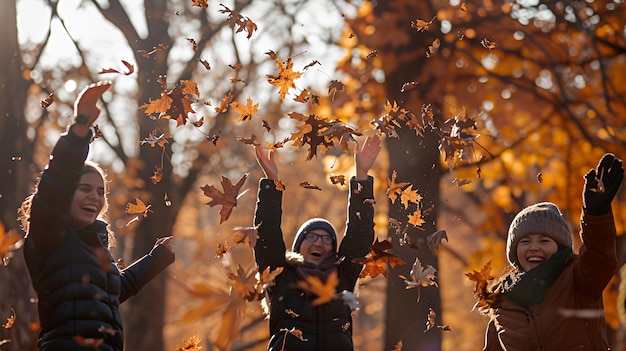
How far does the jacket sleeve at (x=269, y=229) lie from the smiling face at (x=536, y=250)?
143cm

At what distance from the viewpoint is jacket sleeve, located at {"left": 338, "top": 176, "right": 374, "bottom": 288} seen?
4.69 metres

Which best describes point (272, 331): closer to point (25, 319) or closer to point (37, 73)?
point (25, 319)

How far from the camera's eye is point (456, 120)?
5.06 metres

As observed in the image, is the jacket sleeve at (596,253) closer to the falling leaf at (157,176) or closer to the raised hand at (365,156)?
the raised hand at (365,156)

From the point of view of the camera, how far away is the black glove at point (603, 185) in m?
3.91

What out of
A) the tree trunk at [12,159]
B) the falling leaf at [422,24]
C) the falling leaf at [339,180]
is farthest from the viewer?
the tree trunk at [12,159]

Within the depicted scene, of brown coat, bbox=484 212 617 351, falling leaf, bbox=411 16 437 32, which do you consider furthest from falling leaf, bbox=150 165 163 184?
brown coat, bbox=484 212 617 351

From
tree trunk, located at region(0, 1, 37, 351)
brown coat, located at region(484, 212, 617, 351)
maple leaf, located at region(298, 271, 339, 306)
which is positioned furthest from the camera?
tree trunk, located at region(0, 1, 37, 351)

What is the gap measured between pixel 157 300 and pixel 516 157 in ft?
16.7

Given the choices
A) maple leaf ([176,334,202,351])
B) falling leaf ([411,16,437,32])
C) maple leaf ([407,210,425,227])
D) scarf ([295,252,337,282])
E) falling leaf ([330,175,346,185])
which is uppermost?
falling leaf ([411,16,437,32])

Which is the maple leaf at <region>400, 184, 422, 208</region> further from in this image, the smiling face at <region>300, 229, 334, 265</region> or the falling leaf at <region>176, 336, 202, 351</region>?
the falling leaf at <region>176, 336, 202, 351</region>

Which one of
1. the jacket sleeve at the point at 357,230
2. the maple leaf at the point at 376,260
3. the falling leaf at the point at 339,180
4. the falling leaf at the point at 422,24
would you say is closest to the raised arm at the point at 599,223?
the maple leaf at the point at 376,260

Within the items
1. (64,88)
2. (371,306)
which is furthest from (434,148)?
(371,306)

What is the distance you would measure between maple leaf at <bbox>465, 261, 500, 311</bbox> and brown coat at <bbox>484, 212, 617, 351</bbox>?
8 cm
